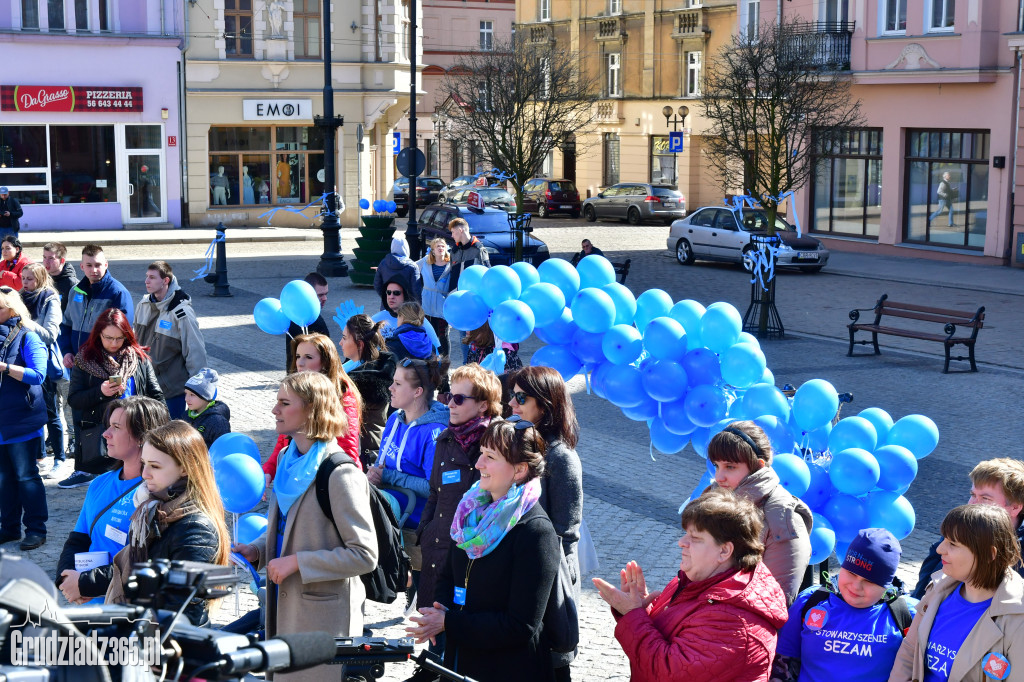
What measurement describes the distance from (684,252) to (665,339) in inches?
825

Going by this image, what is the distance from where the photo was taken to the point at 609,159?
1986 inches

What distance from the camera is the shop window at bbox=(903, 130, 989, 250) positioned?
28.8 meters

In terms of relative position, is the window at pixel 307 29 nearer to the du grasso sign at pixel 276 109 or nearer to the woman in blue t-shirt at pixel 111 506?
the du grasso sign at pixel 276 109

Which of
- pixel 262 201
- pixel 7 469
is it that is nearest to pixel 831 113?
pixel 262 201

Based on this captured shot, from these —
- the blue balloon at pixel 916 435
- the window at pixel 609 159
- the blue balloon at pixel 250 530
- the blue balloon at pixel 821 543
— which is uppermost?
the window at pixel 609 159

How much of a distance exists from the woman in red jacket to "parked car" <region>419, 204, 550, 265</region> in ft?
66.0

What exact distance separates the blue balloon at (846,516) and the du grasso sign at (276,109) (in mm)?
31400

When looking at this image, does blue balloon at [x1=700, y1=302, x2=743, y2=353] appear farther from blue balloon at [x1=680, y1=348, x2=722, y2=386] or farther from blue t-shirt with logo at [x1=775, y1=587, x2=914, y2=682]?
blue t-shirt with logo at [x1=775, y1=587, x2=914, y2=682]

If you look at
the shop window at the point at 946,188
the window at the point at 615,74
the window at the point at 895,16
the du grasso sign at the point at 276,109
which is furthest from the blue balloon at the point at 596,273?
the window at the point at 615,74

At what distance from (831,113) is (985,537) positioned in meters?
28.1

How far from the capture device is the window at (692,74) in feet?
150

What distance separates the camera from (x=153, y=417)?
5.25 meters

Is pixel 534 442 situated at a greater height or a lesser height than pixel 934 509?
greater

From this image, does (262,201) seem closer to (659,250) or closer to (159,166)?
(159,166)
